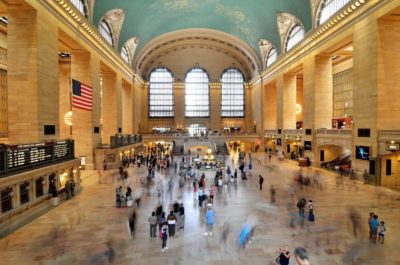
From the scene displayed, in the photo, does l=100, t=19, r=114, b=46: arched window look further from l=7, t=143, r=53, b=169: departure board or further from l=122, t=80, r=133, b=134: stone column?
l=7, t=143, r=53, b=169: departure board

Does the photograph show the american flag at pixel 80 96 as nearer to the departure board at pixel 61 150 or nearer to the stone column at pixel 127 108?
the departure board at pixel 61 150

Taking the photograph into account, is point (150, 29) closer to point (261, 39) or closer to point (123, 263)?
point (261, 39)

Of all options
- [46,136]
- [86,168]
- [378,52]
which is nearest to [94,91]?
[86,168]

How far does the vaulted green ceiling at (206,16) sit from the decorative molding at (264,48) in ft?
2.35

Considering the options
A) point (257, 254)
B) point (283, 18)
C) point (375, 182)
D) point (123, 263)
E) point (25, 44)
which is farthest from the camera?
point (283, 18)

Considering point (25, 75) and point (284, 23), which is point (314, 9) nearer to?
point (284, 23)

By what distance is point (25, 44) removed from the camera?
13945 millimetres

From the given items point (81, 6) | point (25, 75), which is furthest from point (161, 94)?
point (25, 75)

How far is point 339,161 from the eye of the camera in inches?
884

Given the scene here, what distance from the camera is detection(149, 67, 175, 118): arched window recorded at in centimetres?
4691

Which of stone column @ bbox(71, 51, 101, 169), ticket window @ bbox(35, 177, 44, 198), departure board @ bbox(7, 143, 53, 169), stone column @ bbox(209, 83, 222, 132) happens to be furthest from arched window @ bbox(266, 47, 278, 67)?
ticket window @ bbox(35, 177, 44, 198)

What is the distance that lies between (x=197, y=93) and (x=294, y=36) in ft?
69.7

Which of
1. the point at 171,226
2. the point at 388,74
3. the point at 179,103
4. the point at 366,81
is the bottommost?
the point at 171,226

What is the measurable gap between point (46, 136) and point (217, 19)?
2691 cm
